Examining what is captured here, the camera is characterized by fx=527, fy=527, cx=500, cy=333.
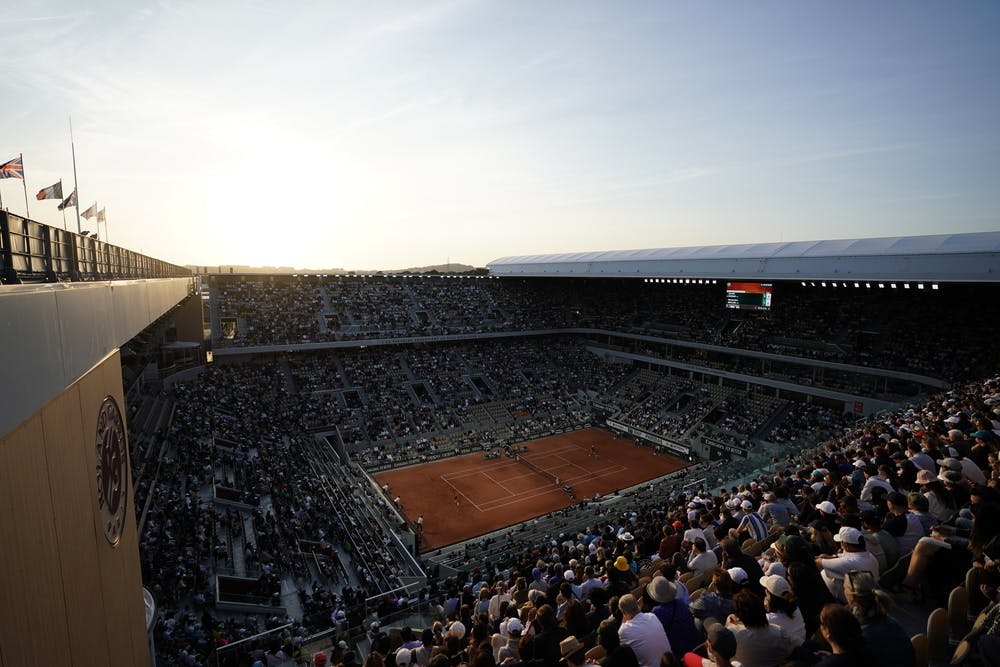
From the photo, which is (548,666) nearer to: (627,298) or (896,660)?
(896,660)

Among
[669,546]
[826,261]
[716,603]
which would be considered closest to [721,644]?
[716,603]

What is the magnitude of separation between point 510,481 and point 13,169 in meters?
25.9

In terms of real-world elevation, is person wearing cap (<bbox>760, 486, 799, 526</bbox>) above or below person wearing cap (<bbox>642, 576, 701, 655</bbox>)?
below

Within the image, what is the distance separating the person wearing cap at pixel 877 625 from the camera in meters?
3.89

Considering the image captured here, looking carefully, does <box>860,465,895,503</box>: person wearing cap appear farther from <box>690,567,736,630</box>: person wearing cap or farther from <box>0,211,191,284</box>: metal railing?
<box>0,211,191,284</box>: metal railing

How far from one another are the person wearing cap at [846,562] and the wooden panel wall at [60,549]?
6.89 m

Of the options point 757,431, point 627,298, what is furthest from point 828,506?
point 627,298

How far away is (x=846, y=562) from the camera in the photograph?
5.54 m

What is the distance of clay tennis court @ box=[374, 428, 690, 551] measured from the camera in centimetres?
2636

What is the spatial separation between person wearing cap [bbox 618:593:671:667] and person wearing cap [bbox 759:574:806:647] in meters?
0.97

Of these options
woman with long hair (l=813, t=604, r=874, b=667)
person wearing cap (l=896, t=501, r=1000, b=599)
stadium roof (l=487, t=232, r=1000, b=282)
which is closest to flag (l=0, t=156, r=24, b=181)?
woman with long hair (l=813, t=604, r=874, b=667)

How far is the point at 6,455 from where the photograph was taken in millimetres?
3078

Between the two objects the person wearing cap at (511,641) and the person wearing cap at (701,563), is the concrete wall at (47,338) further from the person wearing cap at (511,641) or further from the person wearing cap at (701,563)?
the person wearing cap at (701,563)

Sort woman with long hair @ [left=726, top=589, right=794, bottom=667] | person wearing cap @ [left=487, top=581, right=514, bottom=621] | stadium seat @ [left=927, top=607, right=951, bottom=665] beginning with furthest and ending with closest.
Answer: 1. person wearing cap @ [left=487, top=581, right=514, bottom=621]
2. stadium seat @ [left=927, top=607, right=951, bottom=665]
3. woman with long hair @ [left=726, top=589, right=794, bottom=667]
